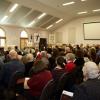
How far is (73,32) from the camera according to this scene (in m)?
20.8

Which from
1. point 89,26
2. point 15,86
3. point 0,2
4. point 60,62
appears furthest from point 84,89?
point 89,26

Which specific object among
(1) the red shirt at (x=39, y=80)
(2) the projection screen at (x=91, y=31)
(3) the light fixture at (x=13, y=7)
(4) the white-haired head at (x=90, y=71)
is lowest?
(1) the red shirt at (x=39, y=80)

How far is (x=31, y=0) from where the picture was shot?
12.2m

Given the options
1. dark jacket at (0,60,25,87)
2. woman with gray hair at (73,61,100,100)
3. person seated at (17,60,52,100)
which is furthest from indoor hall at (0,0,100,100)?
woman with gray hair at (73,61,100,100)

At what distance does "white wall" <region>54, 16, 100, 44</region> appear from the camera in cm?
2019

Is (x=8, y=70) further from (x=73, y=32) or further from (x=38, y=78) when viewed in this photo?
(x=73, y=32)

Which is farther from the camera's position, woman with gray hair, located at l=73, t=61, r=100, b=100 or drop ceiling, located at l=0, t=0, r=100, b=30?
drop ceiling, located at l=0, t=0, r=100, b=30

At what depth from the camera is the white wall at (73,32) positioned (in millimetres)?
20188

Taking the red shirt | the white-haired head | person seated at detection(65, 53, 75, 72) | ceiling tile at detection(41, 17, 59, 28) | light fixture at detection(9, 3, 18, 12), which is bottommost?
the red shirt

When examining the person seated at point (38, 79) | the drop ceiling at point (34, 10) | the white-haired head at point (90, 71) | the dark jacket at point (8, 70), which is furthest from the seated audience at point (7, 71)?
the drop ceiling at point (34, 10)

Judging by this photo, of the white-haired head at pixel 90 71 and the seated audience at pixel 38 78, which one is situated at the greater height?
the white-haired head at pixel 90 71

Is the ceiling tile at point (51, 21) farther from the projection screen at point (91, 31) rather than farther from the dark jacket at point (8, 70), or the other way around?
the dark jacket at point (8, 70)

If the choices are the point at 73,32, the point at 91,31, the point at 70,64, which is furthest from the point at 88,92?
the point at 73,32

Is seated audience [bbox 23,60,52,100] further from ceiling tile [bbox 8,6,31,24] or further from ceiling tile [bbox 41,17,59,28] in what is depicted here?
ceiling tile [bbox 41,17,59,28]
